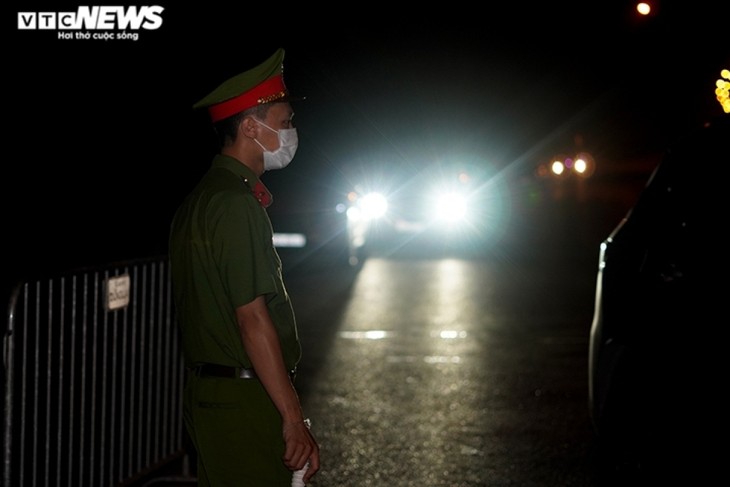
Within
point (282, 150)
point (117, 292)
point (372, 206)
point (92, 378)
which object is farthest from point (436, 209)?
point (282, 150)

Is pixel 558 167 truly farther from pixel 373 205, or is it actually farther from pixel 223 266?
pixel 223 266

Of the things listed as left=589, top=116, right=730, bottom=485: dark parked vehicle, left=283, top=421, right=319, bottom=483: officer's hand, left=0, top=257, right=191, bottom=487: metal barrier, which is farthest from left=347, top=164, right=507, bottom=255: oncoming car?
left=283, top=421, right=319, bottom=483: officer's hand

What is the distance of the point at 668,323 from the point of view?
15.8 ft

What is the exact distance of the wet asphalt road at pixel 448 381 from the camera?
697 cm

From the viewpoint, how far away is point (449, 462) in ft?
23.1

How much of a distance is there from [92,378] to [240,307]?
296cm

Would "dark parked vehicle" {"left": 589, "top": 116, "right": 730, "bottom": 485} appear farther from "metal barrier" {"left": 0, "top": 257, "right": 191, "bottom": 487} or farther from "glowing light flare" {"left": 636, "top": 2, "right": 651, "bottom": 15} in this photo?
"glowing light flare" {"left": 636, "top": 2, "right": 651, "bottom": 15}

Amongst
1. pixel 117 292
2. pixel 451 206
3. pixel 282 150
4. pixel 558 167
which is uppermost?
pixel 558 167

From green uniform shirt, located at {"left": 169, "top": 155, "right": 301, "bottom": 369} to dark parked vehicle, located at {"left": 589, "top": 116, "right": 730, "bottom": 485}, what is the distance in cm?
186

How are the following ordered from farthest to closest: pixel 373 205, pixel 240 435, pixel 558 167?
pixel 373 205 < pixel 558 167 < pixel 240 435

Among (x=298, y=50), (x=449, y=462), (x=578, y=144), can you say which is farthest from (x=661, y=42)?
(x=298, y=50)

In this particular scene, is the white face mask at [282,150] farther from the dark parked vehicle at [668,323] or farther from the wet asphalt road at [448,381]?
the wet asphalt road at [448,381]

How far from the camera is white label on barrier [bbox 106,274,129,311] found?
6.13 meters

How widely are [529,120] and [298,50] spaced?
13331mm
